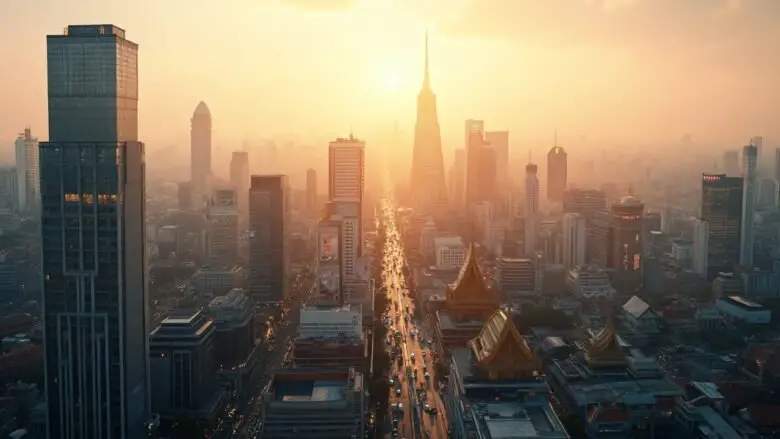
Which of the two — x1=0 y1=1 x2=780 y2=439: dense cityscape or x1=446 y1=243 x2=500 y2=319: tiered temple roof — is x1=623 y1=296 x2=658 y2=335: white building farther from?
x1=446 y1=243 x2=500 y2=319: tiered temple roof

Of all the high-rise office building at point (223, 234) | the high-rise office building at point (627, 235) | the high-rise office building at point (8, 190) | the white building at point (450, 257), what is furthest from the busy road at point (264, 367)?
the high-rise office building at point (8, 190)

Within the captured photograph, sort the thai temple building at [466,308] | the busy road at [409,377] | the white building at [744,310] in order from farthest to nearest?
the white building at [744,310]
the thai temple building at [466,308]
the busy road at [409,377]

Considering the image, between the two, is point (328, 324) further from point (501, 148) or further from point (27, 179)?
point (501, 148)

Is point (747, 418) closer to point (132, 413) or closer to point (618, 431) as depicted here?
point (618, 431)

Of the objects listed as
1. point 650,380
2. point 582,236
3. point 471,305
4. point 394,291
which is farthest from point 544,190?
point 650,380

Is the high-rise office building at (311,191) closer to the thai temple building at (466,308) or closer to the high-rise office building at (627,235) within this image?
the high-rise office building at (627,235)

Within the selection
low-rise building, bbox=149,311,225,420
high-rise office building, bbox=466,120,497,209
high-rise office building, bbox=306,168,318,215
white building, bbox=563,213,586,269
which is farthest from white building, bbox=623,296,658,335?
high-rise office building, bbox=306,168,318,215

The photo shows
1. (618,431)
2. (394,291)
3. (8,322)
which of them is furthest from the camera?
(394,291)
